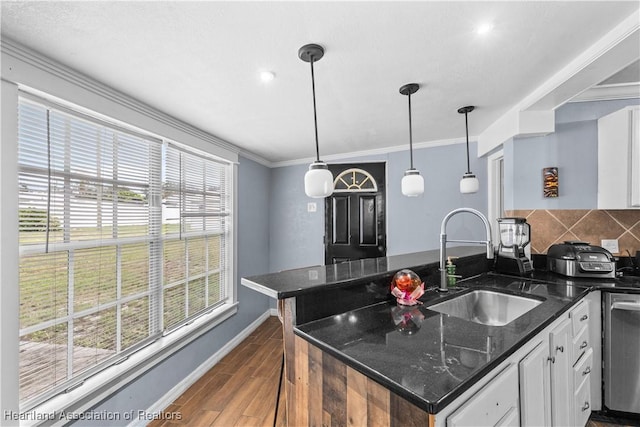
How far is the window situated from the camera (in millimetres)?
1490

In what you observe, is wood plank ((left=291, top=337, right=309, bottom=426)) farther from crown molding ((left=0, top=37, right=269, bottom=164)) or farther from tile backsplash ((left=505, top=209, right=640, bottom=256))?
tile backsplash ((left=505, top=209, right=640, bottom=256))

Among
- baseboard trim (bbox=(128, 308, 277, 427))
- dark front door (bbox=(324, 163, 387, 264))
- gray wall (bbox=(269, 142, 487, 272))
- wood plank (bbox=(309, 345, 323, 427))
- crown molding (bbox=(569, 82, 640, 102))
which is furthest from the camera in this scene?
dark front door (bbox=(324, 163, 387, 264))

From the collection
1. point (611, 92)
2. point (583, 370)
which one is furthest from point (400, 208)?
point (583, 370)

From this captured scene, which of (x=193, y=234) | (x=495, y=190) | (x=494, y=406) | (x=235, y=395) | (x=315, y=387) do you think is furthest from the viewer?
(x=495, y=190)

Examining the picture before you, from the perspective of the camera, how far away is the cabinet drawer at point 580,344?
1.62 meters

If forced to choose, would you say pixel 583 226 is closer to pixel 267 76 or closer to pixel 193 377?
pixel 267 76

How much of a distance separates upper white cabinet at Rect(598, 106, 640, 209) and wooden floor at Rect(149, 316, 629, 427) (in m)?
1.58

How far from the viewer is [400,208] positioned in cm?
360

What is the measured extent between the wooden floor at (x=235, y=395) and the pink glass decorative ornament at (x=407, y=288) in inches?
54.2

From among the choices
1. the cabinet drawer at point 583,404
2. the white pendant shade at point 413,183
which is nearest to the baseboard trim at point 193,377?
the white pendant shade at point 413,183

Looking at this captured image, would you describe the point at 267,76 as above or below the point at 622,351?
above

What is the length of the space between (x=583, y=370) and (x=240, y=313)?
3.12 m

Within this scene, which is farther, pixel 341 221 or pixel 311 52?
pixel 341 221

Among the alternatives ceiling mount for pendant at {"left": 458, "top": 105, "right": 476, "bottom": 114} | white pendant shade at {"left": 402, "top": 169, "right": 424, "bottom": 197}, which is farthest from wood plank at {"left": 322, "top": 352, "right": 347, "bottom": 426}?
ceiling mount for pendant at {"left": 458, "top": 105, "right": 476, "bottom": 114}
